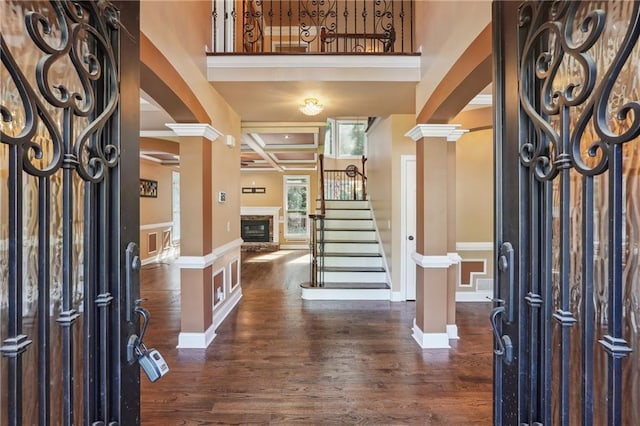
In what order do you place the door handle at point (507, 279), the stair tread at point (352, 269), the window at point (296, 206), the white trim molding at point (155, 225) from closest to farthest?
the door handle at point (507, 279)
the stair tread at point (352, 269)
the white trim molding at point (155, 225)
the window at point (296, 206)

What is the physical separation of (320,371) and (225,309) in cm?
182

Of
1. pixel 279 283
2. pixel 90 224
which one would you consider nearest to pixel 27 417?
pixel 90 224

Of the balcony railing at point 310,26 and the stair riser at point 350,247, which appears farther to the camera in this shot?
the stair riser at point 350,247

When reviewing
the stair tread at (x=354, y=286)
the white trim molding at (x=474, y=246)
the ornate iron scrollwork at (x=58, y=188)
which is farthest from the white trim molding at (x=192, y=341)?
the white trim molding at (x=474, y=246)

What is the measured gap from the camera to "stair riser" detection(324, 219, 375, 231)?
6566 millimetres

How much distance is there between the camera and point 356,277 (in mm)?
5574

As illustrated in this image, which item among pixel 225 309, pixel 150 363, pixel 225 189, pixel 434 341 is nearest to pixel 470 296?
pixel 434 341

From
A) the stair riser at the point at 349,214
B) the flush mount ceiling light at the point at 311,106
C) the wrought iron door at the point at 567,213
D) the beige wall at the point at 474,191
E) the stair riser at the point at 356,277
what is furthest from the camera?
the stair riser at the point at 349,214

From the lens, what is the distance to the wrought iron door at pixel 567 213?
31.3 inches

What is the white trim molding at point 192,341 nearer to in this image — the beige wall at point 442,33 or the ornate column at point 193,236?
the ornate column at point 193,236

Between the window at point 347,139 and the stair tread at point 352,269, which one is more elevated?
the window at point 347,139

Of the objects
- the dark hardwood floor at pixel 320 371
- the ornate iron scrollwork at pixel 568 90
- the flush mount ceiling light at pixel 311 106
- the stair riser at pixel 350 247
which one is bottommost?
the dark hardwood floor at pixel 320 371

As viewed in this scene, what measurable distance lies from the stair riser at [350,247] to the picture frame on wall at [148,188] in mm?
4799

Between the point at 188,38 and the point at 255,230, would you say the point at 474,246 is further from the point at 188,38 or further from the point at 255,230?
the point at 255,230
